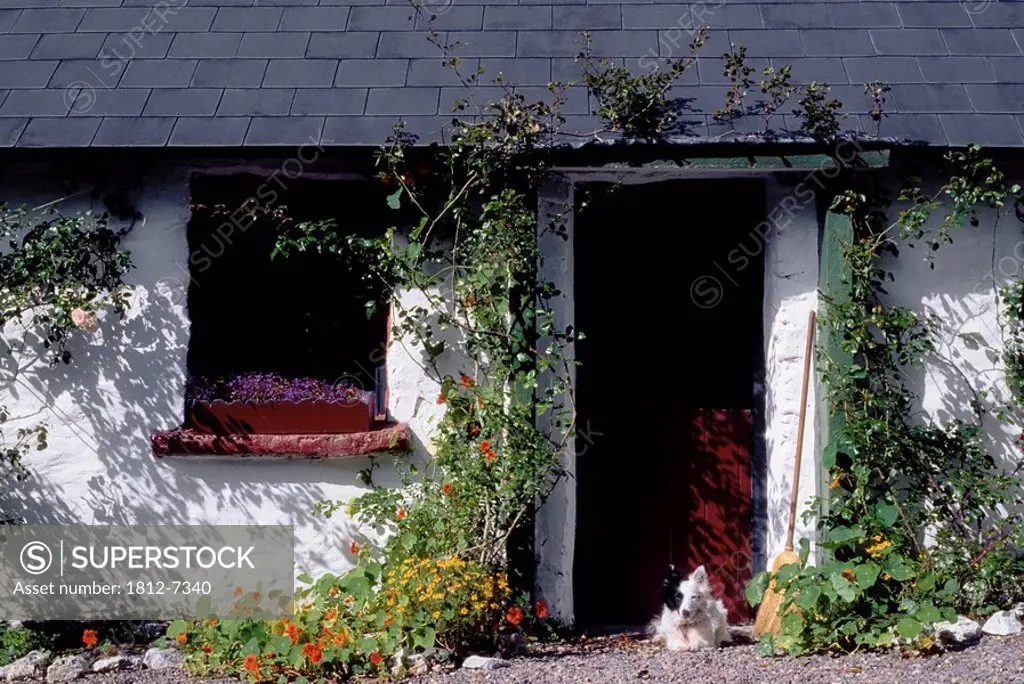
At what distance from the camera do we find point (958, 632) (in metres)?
5.30

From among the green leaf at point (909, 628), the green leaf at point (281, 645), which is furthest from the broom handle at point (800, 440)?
the green leaf at point (281, 645)

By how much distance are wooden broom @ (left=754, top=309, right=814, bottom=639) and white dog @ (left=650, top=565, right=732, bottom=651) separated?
0.79ft

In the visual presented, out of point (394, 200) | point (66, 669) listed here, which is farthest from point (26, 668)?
point (394, 200)

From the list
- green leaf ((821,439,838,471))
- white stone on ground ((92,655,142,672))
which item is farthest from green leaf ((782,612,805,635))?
white stone on ground ((92,655,142,672))

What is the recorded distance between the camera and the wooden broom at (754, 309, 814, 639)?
5824 mm

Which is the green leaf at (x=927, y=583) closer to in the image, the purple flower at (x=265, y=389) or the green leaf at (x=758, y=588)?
the green leaf at (x=758, y=588)

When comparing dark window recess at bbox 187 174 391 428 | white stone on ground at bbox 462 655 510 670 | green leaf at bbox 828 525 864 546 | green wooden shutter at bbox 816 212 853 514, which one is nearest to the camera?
white stone on ground at bbox 462 655 510 670

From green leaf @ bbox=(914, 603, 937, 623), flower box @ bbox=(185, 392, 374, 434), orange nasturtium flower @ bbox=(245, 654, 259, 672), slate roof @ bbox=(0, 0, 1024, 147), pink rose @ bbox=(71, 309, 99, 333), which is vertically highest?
slate roof @ bbox=(0, 0, 1024, 147)

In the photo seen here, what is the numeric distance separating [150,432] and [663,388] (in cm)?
288

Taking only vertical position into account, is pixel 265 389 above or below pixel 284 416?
above

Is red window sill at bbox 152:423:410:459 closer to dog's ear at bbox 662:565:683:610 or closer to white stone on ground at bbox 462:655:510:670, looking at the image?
white stone on ground at bbox 462:655:510:670

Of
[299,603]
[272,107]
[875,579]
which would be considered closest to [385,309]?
[272,107]

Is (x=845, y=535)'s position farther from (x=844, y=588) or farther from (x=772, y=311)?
(x=772, y=311)

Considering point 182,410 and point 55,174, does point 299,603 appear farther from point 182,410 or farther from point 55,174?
point 55,174
